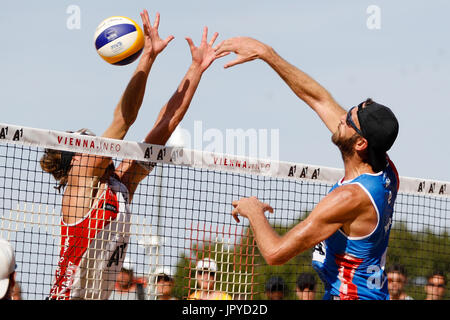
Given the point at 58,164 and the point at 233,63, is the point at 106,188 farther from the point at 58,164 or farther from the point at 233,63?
the point at 233,63

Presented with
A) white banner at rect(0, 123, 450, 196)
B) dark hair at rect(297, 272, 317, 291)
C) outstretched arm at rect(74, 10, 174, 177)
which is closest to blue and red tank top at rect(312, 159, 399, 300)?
white banner at rect(0, 123, 450, 196)

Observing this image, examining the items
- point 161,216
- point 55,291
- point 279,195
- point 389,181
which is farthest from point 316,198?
point 55,291

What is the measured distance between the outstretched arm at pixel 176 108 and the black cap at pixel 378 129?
2.46m

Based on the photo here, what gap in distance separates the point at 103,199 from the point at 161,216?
73cm

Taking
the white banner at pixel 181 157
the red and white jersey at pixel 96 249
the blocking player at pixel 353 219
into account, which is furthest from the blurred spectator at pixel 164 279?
the blocking player at pixel 353 219

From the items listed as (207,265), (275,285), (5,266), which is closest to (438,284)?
(275,285)

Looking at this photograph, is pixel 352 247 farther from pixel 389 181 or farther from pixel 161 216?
pixel 161 216

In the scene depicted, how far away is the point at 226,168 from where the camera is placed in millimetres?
8484

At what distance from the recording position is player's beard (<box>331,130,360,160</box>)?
6318 mm

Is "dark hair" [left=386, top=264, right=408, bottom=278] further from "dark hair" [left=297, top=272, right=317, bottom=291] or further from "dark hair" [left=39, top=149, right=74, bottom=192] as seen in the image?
"dark hair" [left=39, top=149, right=74, bottom=192]

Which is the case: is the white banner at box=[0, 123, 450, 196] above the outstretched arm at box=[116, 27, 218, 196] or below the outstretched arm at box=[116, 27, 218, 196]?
below

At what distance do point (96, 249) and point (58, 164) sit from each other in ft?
3.49

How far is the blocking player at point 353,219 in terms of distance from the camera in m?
5.85

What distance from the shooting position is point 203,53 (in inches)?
325
